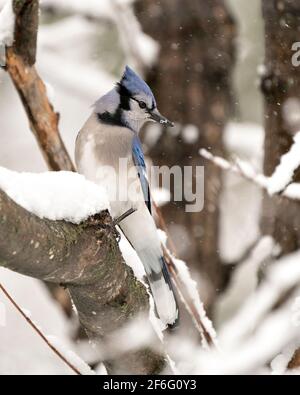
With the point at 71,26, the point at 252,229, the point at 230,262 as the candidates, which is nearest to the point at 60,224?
the point at 230,262

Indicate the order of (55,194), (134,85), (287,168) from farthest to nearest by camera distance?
(134,85) → (287,168) → (55,194)

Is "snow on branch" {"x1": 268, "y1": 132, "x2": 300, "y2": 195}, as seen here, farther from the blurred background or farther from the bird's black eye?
the blurred background

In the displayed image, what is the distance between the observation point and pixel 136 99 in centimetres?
231

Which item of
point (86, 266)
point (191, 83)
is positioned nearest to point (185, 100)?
point (191, 83)

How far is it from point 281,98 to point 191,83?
92 cm

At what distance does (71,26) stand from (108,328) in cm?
283

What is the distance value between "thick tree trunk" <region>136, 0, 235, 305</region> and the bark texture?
5.42 feet

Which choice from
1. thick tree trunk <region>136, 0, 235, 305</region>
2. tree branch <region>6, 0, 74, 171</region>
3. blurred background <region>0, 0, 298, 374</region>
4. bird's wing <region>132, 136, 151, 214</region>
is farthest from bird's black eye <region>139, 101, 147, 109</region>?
thick tree trunk <region>136, 0, 235, 305</region>

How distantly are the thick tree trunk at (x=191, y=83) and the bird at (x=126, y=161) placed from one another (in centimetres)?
106

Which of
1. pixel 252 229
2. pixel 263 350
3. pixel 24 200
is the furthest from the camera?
pixel 252 229

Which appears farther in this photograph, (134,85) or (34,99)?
(134,85)

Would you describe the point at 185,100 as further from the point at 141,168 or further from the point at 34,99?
the point at 34,99
